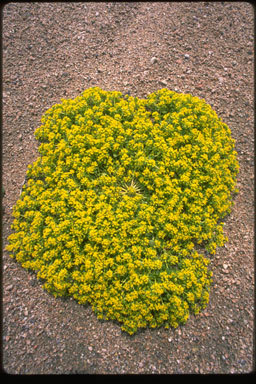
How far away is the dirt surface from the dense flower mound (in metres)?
0.37

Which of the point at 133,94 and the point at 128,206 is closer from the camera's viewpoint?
the point at 128,206

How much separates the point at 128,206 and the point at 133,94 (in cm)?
309

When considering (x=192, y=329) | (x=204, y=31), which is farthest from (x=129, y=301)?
(x=204, y=31)

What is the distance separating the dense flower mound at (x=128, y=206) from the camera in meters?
4.27

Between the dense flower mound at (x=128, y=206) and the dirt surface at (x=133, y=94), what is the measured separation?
37 cm

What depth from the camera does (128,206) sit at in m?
4.46

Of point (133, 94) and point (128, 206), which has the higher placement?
point (133, 94)

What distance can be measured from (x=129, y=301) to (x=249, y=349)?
86.8 inches

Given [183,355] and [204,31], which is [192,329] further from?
[204,31]

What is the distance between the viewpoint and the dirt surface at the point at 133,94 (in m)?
4.30

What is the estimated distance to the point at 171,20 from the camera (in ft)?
22.5

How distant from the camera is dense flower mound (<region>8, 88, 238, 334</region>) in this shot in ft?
14.0

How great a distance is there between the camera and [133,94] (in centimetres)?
620

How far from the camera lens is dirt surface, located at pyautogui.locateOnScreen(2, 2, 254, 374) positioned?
430 centimetres
